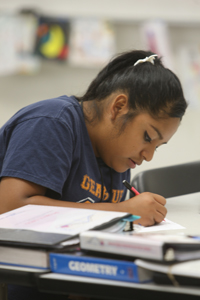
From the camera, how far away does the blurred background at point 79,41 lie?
2018 mm

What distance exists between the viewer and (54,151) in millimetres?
926

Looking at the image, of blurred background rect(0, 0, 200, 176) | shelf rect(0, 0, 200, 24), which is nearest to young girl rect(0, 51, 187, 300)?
blurred background rect(0, 0, 200, 176)

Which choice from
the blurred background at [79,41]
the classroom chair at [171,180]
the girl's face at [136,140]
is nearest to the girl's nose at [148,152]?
the girl's face at [136,140]

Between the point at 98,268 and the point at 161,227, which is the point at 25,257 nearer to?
the point at 98,268

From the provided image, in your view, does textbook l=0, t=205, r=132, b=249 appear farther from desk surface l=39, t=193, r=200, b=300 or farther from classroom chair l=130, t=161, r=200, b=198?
classroom chair l=130, t=161, r=200, b=198

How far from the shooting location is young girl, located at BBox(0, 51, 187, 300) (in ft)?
2.90

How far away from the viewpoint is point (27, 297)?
803 mm

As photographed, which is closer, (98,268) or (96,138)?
(98,268)

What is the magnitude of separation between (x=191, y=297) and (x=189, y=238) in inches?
3.7

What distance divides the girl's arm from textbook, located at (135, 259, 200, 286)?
40cm

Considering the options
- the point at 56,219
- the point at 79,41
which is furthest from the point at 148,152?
the point at 79,41

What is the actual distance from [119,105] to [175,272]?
2.14 ft

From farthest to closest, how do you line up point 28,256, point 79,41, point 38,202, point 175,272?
1. point 79,41
2. point 38,202
3. point 28,256
4. point 175,272

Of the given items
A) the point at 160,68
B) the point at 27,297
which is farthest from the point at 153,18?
the point at 27,297
